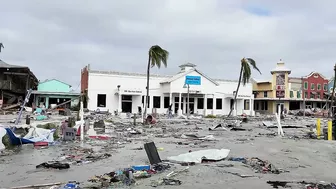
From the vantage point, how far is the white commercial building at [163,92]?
45.2 meters

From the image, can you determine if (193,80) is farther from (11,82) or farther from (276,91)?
(11,82)

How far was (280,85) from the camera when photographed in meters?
65.1

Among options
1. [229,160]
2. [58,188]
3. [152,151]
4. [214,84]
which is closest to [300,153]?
[229,160]

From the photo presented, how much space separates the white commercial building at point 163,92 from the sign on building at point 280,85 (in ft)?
32.1

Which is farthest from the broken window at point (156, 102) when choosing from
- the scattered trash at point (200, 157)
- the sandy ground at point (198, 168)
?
the scattered trash at point (200, 157)

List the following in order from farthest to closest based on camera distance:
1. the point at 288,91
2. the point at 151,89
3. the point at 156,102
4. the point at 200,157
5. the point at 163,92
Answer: the point at 288,91
the point at 163,92
the point at 156,102
the point at 151,89
the point at 200,157

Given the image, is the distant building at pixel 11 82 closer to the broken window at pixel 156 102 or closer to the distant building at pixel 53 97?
A: the distant building at pixel 53 97

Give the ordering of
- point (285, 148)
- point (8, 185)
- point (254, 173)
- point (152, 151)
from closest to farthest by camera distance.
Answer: point (8, 185) → point (254, 173) → point (152, 151) → point (285, 148)

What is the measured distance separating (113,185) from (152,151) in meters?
2.63

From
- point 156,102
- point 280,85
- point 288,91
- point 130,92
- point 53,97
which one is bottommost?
point 156,102

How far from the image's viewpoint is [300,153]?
1239 centimetres

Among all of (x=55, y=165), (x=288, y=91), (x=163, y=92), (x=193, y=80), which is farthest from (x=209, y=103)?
(x=55, y=165)

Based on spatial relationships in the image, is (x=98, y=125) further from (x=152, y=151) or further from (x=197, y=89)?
(x=197, y=89)

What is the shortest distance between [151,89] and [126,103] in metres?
4.34
